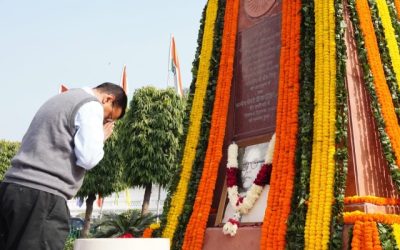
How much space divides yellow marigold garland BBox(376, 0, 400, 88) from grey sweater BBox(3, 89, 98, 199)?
4.01 metres

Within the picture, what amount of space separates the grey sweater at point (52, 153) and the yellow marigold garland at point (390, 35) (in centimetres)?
401

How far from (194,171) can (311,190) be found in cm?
199

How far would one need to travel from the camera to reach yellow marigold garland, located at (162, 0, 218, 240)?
6070mm

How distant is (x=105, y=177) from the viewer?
866 inches

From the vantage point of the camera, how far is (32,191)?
270 centimetres

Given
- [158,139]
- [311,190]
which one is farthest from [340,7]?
[158,139]

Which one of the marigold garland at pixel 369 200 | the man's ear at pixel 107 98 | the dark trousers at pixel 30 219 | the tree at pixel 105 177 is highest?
the tree at pixel 105 177

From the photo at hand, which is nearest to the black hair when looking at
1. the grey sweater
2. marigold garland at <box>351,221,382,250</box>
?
the grey sweater

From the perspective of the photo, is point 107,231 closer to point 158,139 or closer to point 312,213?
point 158,139

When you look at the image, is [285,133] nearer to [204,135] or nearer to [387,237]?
[204,135]

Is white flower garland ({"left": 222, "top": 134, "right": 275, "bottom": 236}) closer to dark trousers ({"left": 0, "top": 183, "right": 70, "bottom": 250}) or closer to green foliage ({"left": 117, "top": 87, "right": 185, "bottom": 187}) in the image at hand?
dark trousers ({"left": 0, "top": 183, "right": 70, "bottom": 250})

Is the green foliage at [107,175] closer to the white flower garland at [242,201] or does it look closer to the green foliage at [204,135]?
the green foliage at [204,135]

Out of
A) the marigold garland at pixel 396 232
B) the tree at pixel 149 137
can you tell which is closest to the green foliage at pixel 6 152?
the tree at pixel 149 137

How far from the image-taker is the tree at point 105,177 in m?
21.7
